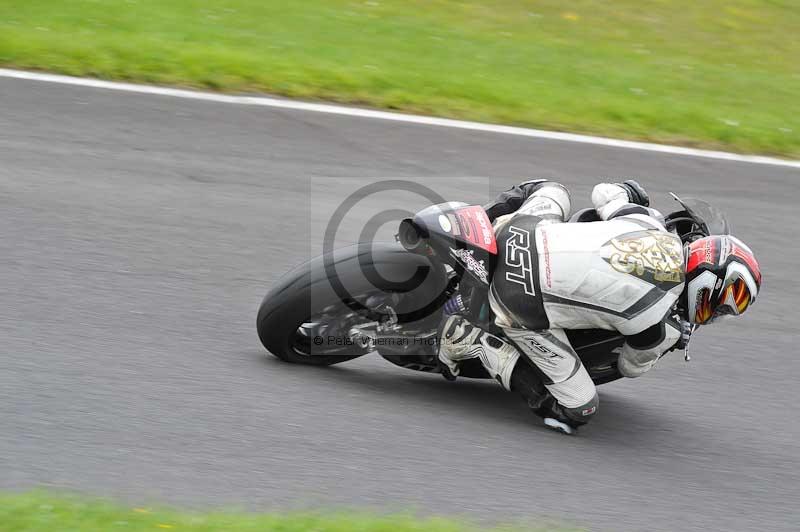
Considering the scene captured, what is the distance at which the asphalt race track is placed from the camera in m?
4.25

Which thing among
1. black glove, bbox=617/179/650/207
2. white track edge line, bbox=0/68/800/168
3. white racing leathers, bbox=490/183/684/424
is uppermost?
black glove, bbox=617/179/650/207

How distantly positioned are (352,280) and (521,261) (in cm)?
75

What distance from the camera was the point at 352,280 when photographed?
463cm

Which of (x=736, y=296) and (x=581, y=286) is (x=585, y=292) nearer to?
(x=581, y=286)

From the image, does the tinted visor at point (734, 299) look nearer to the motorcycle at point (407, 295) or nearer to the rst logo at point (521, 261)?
the motorcycle at point (407, 295)

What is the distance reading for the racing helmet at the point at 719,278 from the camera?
4.36 meters

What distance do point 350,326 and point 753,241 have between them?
3.87 metres

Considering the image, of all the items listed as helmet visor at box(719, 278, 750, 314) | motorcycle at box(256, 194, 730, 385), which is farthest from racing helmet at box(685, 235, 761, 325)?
motorcycle at box(256, 194, 730, 385)

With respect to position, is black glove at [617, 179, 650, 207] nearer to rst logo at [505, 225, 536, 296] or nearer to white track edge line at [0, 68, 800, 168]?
rst logo at [505, 225, 536, 296]

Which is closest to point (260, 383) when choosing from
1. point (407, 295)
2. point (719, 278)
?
point (407, 295)

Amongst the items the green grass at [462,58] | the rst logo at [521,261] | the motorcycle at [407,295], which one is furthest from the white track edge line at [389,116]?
the rst logo at [521,261]

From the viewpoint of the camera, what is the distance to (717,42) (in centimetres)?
1210

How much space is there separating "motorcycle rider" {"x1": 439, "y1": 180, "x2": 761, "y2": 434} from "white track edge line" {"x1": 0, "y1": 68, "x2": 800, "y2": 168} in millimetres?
4008

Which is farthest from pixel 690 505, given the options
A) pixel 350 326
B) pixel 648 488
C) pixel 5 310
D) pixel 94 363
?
pixel 5 310
